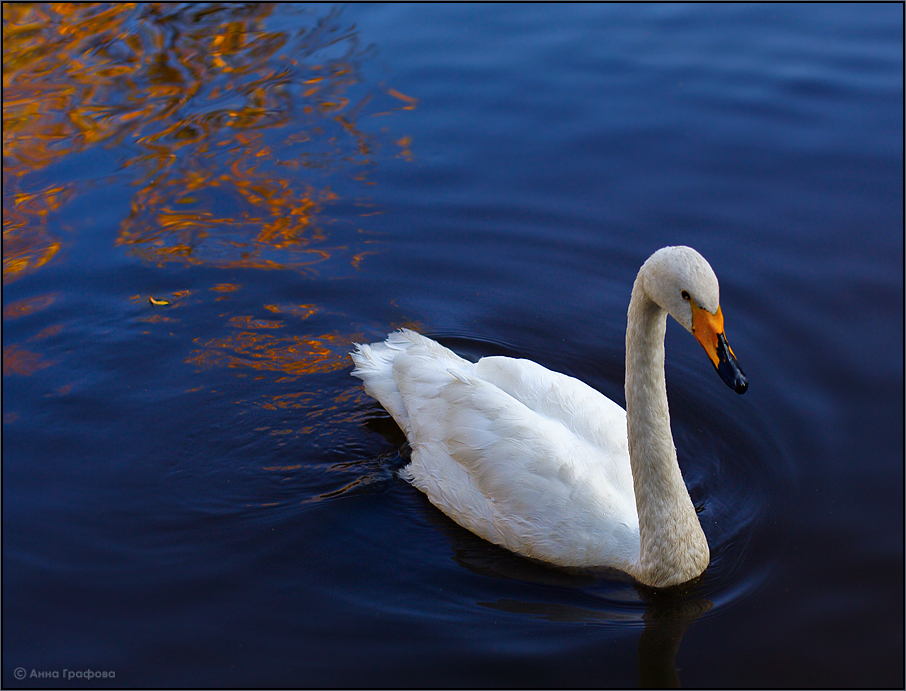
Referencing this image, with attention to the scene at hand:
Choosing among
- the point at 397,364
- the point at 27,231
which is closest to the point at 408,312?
the point at 397,364

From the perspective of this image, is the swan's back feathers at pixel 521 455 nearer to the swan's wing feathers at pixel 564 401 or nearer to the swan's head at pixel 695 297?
the swan's wing feathers at pixel 564 401

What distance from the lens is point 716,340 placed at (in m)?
4.83

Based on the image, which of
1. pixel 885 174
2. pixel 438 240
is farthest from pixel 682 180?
pixel 438 240

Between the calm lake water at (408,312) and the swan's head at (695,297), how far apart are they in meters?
1.57

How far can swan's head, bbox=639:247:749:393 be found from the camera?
4.76m

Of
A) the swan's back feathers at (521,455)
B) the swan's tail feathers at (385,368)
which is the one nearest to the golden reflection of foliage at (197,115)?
the swan's tail feathers at (385,368)

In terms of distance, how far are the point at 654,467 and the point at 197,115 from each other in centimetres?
821

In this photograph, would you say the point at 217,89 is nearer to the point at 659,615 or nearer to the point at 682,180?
the point at 682,180

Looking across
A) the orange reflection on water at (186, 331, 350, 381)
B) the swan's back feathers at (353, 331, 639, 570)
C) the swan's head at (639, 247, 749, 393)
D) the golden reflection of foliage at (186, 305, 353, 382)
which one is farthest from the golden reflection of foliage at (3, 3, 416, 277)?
the swan's head at (639, 247, 749, 393)

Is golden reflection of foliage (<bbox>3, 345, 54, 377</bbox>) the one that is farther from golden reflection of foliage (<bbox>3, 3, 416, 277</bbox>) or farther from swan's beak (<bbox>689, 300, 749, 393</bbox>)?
swan's beak (<bbox>689, 300, 749, 393</bbox>)

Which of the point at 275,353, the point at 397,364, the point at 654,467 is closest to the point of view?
the point at 654,467

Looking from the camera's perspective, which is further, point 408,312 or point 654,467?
point 408,312

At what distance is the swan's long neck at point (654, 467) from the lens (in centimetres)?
524

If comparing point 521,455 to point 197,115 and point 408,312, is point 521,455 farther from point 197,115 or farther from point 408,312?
point 197,115
